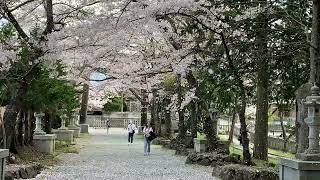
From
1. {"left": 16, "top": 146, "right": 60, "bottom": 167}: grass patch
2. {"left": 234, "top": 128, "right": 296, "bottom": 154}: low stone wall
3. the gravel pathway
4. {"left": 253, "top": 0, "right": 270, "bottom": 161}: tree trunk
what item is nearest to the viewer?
{"left": 253, "top": 0, "right": 270, "bottom": 161}: tree trunk

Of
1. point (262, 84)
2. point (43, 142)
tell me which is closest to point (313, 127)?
point (262, 84)

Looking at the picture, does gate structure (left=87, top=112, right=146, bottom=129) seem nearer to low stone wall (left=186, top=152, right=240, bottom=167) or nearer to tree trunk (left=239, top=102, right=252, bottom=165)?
low stone wall (left=186, top=152, right=240, bottom=167)

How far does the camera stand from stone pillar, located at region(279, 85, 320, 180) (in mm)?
8141

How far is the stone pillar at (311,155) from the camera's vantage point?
814cm

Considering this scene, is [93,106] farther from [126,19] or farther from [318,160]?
[318,160]

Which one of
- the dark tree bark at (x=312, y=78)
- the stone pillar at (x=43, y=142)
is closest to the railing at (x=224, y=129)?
the stone pillar at (x=43, y=142)

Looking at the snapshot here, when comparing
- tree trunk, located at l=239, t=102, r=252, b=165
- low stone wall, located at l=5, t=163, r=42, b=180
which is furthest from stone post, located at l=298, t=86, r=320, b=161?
low stone wall, located at l=5, t=163, r=42, b=180

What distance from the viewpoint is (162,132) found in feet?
109

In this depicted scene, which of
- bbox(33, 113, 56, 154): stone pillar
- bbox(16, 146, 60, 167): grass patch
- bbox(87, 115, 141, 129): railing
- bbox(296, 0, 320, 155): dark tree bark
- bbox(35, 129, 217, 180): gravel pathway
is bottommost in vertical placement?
bbox(35, 129, 217, 180): gravel pathway

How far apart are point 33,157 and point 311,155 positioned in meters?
10.7

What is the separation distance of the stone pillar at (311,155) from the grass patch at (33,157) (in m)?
8.70

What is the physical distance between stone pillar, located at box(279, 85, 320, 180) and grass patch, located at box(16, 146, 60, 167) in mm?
8704

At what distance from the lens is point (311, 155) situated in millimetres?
8312

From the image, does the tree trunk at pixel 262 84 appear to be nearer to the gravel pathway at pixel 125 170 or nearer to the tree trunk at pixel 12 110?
the gravel pathway at pixel 125 170
